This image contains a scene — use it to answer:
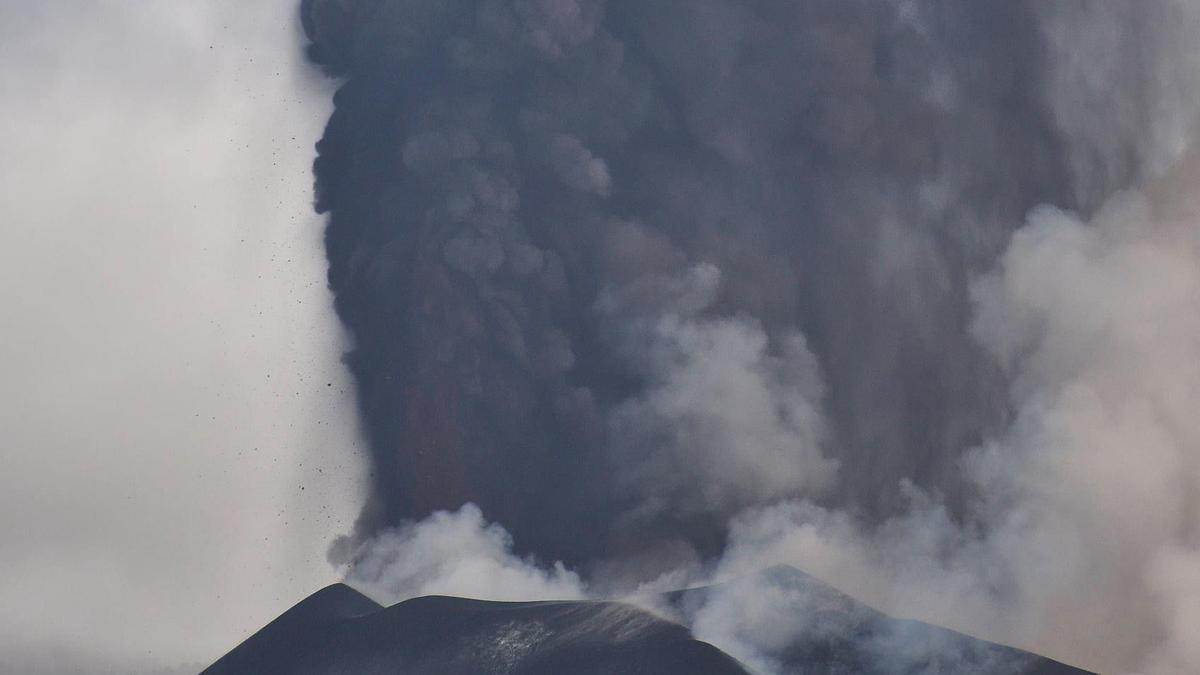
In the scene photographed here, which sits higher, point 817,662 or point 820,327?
point 820,327

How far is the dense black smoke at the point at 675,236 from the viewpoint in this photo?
1163 inches

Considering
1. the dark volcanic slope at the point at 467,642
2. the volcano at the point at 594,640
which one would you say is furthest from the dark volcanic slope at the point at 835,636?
the dark volcanic slope at the point at 467,642

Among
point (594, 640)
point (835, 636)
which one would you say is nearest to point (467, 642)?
point (594, 640)

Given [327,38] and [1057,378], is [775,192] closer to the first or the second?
[1057,378]

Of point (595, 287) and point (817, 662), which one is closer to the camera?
point (817, 662)

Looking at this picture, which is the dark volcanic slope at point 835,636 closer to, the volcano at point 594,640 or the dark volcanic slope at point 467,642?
the volcano at point 594,640

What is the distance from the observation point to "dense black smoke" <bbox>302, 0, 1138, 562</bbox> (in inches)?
1163

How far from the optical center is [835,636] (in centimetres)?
2731

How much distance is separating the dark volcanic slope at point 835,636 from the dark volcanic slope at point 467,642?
982mm

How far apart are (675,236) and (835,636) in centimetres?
773

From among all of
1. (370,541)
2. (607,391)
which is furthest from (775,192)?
(370,541)

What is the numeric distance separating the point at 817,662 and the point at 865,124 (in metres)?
9.39

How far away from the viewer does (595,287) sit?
30.7 meters

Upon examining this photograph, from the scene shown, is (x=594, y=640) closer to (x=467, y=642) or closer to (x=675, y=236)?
(x=467, y=642)
